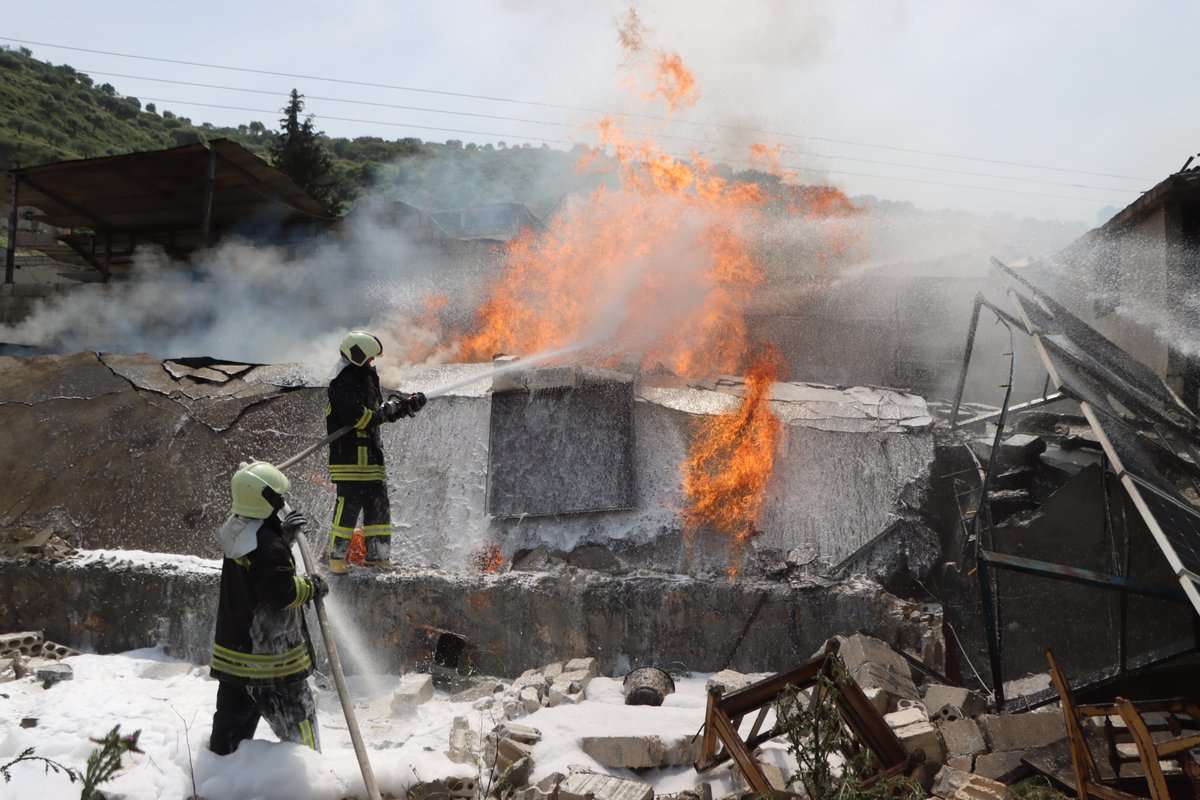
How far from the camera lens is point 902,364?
9484 mm

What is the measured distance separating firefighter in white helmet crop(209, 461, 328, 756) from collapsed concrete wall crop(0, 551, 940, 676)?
5.94 feet

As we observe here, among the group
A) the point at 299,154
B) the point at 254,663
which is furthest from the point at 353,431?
the point at 299,154

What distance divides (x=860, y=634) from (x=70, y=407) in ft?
23.9

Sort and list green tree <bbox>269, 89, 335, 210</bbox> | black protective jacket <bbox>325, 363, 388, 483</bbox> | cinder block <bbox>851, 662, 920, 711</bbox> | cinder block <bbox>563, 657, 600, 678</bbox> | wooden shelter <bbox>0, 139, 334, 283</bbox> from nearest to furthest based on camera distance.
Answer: cinder block <bbox>851, 662, 920, 711</bbox> < cinder block <bbox>563, 657, 600, 678</bbox> < black protective jacket <bbox>325, 363, 388, 483</bbox> < wooden shelter <bbox>0, 139, 334, 283</bbox> < green tree <bbox>269, 89, 335, 210</bbox>

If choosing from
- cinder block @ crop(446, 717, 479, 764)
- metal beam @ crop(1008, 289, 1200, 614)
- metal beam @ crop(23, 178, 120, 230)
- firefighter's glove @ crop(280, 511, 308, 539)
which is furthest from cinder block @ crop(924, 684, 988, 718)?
metal beam @ crop(23, 178, 120, 230)

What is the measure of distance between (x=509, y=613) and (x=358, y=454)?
1.56m

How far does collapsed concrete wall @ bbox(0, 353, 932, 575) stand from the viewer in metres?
6.38

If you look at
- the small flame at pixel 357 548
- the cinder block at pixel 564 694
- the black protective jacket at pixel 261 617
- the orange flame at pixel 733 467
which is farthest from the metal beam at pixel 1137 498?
the small flame at pixel 357 548

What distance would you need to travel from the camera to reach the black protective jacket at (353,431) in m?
5.94

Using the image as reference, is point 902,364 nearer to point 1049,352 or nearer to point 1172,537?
Result: point 1049,352

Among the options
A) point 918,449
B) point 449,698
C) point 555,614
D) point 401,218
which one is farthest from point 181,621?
point 401,218

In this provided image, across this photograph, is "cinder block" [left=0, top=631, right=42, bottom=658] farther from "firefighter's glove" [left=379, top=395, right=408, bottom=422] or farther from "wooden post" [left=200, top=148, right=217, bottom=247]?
"wooden post" [left=200, top=148, right=217, bottom=247]

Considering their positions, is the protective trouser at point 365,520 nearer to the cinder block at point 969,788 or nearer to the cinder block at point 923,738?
the cinder block at point 923,738

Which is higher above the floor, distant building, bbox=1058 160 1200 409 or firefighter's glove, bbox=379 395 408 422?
distant building, bbox=1058 160 1200 409
